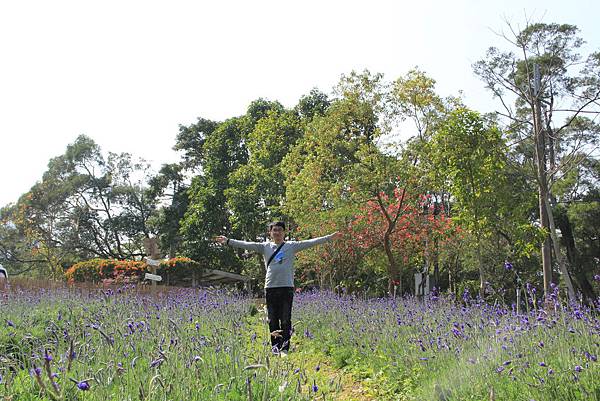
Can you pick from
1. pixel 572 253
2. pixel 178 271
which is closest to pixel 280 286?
pixel 178 271

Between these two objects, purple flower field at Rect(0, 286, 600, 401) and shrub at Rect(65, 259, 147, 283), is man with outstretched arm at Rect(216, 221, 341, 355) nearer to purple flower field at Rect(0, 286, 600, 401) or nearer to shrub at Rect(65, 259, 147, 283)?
purple flower field at Rect(0, 286, 600, 401)

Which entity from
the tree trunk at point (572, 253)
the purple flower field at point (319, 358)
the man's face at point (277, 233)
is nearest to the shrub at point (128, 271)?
the purple flower field at point (319, 358)

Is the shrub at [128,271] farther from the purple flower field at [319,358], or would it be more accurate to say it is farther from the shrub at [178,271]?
the purple flower field at [319,358]

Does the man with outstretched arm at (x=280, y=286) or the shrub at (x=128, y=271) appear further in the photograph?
the shrub at (x=128, y=271)

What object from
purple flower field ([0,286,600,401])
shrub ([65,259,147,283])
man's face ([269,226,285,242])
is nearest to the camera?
purple flower field ([0,286,600,401])

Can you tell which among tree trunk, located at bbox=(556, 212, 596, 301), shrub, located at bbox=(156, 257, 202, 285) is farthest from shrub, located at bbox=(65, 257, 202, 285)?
tree trunk, located at bbox=(556, 212, 596, 301)

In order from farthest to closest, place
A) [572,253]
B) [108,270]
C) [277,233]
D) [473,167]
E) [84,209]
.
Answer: [84,209]
[572,253]
[108,270]
[473,167]
[277,233]

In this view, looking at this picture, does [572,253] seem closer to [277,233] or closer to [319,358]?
[319,358]

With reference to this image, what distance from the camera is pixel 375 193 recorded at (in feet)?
42.5

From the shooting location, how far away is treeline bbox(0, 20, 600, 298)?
10859mm

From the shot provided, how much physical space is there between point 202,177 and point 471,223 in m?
21.2

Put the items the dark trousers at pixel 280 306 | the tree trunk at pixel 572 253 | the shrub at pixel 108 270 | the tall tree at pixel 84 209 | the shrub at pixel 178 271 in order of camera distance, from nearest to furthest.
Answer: the dark trousers at pixel 280 306
the shrub at pixel 108 270
the shrub at pixel 178 271
the tree trunk at pixel 572 253
the tall tree at pixel 84 209

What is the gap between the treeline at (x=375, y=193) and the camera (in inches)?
428

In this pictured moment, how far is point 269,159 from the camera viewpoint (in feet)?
78.4
